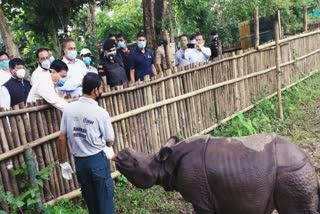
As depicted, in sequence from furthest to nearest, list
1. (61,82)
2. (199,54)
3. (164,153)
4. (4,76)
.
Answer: (199,54) → (4,76) → (61,82) → (164,153)

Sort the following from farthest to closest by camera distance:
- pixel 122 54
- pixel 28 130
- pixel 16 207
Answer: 1. pixel 122 54
2. pixel 28 130
3. pixel 16 207

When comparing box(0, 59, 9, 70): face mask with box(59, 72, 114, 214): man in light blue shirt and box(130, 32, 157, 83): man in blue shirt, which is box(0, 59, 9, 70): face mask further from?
box(59, 72, 114, 214): man in light blue shirt

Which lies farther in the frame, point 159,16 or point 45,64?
point 159,16

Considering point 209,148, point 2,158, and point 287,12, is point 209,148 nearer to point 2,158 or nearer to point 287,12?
point 2,158

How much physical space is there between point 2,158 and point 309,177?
2.92 metres

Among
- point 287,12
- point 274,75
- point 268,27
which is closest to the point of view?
point 274,75

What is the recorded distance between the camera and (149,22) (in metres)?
9.36

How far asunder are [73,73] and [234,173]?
123 inches

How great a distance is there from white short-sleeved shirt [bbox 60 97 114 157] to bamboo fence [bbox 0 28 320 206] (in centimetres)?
85

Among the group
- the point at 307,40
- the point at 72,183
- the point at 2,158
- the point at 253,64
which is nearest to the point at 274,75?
the point at 253,64

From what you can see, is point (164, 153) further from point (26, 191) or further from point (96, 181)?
point (26, 191)

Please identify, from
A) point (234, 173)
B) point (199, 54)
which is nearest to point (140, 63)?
point (199, 54)

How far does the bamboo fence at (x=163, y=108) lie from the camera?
4324 mm

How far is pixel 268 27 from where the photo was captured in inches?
417
